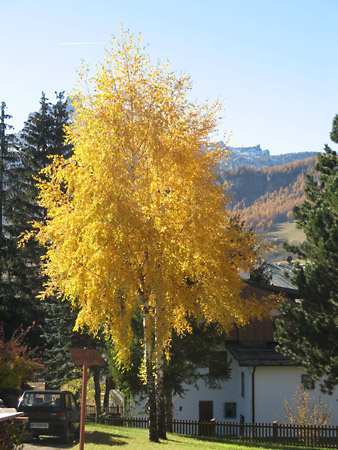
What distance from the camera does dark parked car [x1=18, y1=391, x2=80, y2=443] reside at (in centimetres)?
1798

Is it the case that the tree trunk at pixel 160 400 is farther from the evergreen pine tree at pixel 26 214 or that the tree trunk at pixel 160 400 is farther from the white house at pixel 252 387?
the evergreen pine tree at pixel 26 214

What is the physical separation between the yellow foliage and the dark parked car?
103 inches

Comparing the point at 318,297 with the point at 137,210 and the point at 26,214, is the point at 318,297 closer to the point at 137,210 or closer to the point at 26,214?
the point at 137,210

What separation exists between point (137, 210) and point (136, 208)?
0.25 feet

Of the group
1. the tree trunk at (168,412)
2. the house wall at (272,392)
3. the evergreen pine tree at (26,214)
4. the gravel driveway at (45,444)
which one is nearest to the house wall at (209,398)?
the house wall at (272,392)

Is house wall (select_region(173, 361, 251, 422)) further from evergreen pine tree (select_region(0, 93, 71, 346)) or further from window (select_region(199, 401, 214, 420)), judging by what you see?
evergreen pine tree (select_region(0, 93, 71, 346))

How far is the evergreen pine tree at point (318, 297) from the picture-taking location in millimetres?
18406

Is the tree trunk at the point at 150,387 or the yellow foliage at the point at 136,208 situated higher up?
the yellow foliage at the point at 136,208

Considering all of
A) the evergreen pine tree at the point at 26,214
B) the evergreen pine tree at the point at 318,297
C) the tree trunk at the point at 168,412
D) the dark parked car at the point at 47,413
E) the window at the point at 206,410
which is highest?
the evergreen pine tree at the point at 26,214

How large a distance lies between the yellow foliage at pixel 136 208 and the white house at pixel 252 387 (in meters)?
14.4

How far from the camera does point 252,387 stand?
34031mm

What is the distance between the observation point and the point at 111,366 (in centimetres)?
3133

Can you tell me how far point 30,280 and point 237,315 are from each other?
84.6ft

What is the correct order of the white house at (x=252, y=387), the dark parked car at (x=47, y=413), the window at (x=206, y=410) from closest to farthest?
the dark parked car at (x=47, y=413), the white house at (x=252, y=387), the window at (x=206, y=410)
